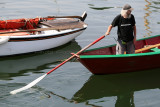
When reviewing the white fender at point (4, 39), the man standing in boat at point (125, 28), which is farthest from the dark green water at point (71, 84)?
the man standing in boat at point (125, 28)

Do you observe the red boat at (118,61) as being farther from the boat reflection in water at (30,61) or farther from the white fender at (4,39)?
the white fender at (4,39)

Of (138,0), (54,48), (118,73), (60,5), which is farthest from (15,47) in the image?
(138,0)

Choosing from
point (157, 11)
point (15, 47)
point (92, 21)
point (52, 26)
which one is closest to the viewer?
point (15, 47)

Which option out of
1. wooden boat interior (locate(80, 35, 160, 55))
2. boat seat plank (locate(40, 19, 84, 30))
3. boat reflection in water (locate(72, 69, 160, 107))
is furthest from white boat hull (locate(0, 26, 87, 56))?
boat reflection in water (locate(72, 69, 160, 107))

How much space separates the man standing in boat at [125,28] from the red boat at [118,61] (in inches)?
11.0

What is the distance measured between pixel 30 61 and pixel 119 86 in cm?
310

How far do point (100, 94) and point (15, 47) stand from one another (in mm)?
3395

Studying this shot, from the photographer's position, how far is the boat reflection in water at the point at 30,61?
9.16 meters

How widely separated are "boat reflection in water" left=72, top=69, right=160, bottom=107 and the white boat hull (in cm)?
231

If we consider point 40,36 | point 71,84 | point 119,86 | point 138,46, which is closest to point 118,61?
point 119,86

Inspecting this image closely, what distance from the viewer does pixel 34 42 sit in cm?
1001

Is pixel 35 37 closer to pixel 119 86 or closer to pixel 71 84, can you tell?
pixel 71 84

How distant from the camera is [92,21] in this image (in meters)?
14.6

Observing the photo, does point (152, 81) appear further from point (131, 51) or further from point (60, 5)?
point (60, 5)
